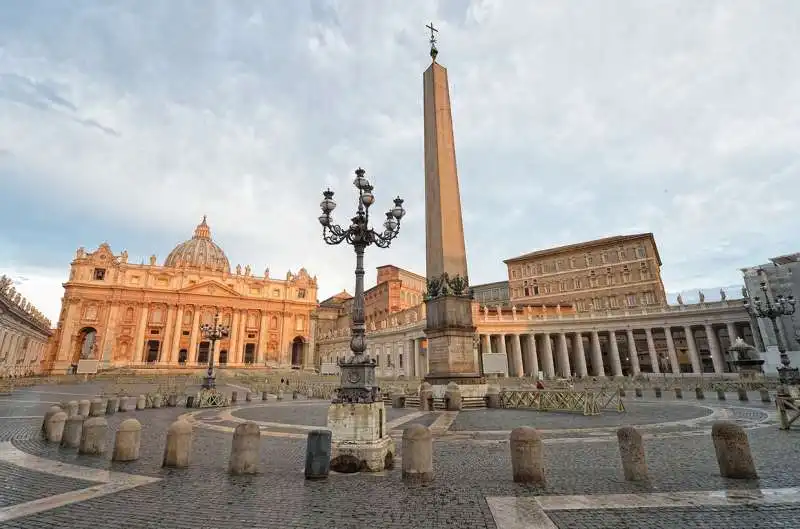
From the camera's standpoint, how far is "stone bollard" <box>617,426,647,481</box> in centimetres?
502

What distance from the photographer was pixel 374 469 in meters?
5.79

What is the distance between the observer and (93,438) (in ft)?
22.8

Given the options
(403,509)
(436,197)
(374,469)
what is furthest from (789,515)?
(436,197)

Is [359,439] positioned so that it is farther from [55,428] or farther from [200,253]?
[200,253]

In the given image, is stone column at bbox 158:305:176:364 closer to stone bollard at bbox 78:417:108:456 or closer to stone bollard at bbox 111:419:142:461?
stone bollard at bbox 78:417:108:456

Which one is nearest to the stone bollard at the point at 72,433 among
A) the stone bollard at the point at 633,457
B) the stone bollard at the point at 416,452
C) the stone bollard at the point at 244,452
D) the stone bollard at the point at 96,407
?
the stone bollard at the point at 244,452

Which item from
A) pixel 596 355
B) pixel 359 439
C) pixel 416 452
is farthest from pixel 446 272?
pixel 596 355

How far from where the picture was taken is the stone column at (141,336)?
64.9 metres

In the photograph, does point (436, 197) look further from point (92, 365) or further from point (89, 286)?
point (89, 286)

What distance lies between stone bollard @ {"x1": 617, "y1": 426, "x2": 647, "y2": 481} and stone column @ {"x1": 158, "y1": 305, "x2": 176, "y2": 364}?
75427 millimetres

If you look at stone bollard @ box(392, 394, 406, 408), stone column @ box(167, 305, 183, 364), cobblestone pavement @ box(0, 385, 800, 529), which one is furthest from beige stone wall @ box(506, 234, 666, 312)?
stone column @ box(167, 305, 183, 364)

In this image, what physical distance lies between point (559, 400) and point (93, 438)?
1366 centimetres

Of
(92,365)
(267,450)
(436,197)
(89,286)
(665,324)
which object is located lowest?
(267,450)

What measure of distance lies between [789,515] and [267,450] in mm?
7613
